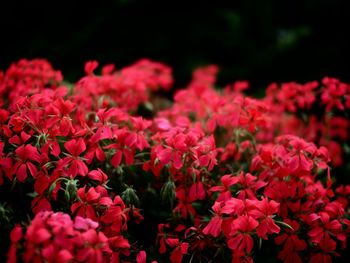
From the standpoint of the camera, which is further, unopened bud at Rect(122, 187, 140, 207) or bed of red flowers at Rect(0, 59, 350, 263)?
unopened bud at Rect(122, 187, 140, 207)

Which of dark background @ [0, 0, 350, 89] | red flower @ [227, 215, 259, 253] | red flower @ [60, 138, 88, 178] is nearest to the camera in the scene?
red flower @ [227, 215, 259, 253]

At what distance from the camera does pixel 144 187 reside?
5.97ft

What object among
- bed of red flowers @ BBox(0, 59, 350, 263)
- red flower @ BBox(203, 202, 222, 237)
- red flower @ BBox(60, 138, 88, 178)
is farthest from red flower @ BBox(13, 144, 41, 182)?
red flower @ BBox(203, 202, 222, 237)

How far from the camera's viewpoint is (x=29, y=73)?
205 cm

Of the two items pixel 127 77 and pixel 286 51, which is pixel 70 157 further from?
pixel 286 51

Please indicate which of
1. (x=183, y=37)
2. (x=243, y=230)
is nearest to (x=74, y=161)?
(x=243, y=230)

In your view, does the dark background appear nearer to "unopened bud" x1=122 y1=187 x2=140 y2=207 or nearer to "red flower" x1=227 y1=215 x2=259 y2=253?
"unopened bud" x1=122 y1=187 x2=140 y2=207

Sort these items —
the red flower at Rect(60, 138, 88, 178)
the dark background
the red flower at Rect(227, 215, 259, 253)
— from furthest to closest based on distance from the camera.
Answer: the dark background < the red flower at Rect(60, 138, 88, 178) < the red flower at Rect(227, 215, 259, 253)

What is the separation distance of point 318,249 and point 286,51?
8.48 feet

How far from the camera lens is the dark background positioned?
11.7ft

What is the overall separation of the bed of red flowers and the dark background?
63.9 inches

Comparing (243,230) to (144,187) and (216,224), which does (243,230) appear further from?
(144,187)

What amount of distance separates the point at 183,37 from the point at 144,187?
95.8 inches

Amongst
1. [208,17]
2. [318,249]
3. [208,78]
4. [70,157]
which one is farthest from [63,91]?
[208,17]
